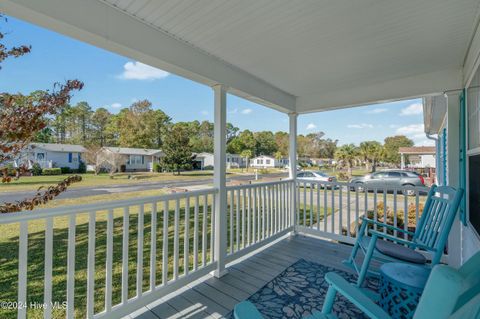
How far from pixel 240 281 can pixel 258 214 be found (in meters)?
1.09

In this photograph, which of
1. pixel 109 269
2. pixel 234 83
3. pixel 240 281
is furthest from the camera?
pixel 234 83

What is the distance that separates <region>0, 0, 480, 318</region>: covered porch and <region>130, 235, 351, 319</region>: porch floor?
0.05 ft

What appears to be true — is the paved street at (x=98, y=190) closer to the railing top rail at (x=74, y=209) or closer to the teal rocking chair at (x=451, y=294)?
the railing top rail at (x=74, y=209)

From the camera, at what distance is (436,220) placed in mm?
2375

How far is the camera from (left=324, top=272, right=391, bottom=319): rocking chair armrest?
99cm

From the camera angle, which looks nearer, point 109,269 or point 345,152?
point 109,269

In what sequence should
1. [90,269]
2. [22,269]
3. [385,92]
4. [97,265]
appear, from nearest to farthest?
[22,269] < [90,269] < [97,265] < [385,92]

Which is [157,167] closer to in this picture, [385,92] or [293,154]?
[293,154]

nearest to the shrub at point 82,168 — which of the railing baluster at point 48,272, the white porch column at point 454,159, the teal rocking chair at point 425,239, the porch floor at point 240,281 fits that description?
the railing baluster at point 48,272

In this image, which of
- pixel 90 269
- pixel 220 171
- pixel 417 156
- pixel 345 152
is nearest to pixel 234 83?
pixel 220 171

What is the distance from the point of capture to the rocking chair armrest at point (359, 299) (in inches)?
39.1

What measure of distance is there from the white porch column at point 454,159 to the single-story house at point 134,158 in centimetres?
363

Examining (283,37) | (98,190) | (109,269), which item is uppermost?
(283,37)

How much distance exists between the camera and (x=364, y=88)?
3523 mm
